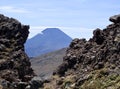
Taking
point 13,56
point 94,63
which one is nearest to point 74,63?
point 94,63

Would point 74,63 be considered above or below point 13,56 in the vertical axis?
below

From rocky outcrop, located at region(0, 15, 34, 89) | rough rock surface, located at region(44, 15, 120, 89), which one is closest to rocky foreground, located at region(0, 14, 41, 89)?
rocky outcrop, located at region(0, 15, 34, 89)

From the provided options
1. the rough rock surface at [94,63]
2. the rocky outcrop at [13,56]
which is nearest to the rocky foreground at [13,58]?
the rocky outcrop at [13,56]

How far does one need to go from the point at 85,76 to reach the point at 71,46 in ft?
108

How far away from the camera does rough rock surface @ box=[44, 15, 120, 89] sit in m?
69.1

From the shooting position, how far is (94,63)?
269ft

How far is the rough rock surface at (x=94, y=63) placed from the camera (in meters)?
69.1

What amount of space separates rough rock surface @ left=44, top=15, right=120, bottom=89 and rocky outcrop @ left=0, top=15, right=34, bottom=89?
27.5 feet

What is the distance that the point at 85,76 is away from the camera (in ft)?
245

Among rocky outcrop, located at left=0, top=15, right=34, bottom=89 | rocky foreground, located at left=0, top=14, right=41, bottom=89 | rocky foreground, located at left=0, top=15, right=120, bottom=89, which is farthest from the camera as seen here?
rocky outcrop, located at left=0, top=15, right=34, bottom=89

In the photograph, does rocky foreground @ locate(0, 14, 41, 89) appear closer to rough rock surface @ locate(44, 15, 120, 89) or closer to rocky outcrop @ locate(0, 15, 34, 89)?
rocky outcrop @ locate(0, 15, 34, 89)

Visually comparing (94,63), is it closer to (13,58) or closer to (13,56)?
(13,58)

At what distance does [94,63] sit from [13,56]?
89.9 ft

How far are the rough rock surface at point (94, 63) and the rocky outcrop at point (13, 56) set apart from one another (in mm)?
8392
